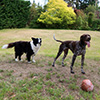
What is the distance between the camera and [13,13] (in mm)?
20344

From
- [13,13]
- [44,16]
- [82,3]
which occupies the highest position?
[82,3]

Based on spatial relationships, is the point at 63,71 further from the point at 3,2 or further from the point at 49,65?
the point at 3,2

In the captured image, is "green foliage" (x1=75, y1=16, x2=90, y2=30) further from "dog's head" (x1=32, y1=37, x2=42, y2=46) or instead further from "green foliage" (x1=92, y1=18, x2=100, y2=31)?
"dog's head" (x1=32, y1=37, x2=42, y2=46)

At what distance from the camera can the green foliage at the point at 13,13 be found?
752 inches

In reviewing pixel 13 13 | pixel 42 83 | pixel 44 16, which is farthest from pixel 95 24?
pixel 42 83

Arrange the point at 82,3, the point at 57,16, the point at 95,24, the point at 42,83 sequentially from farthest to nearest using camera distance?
1. the point at 82,3
2. the point at 95,24
3. the point at 57,16
4. the point at 42,83

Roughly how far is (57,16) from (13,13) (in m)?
9.26

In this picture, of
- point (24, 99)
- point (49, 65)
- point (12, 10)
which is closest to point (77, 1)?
point (12, 10)

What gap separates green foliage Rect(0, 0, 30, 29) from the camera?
19.1 m

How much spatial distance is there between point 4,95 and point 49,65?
8.97ft

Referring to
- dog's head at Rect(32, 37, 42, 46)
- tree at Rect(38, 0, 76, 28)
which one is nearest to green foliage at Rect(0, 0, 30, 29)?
tree at Rect(38, 0, 76, 28)

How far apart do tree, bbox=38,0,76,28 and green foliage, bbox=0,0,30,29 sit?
3674mm

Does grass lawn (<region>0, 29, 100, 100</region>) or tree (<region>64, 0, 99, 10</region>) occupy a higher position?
tree (<region>64, 0, 99, 10</region>)

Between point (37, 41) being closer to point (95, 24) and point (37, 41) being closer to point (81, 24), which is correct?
point (81, 24)
